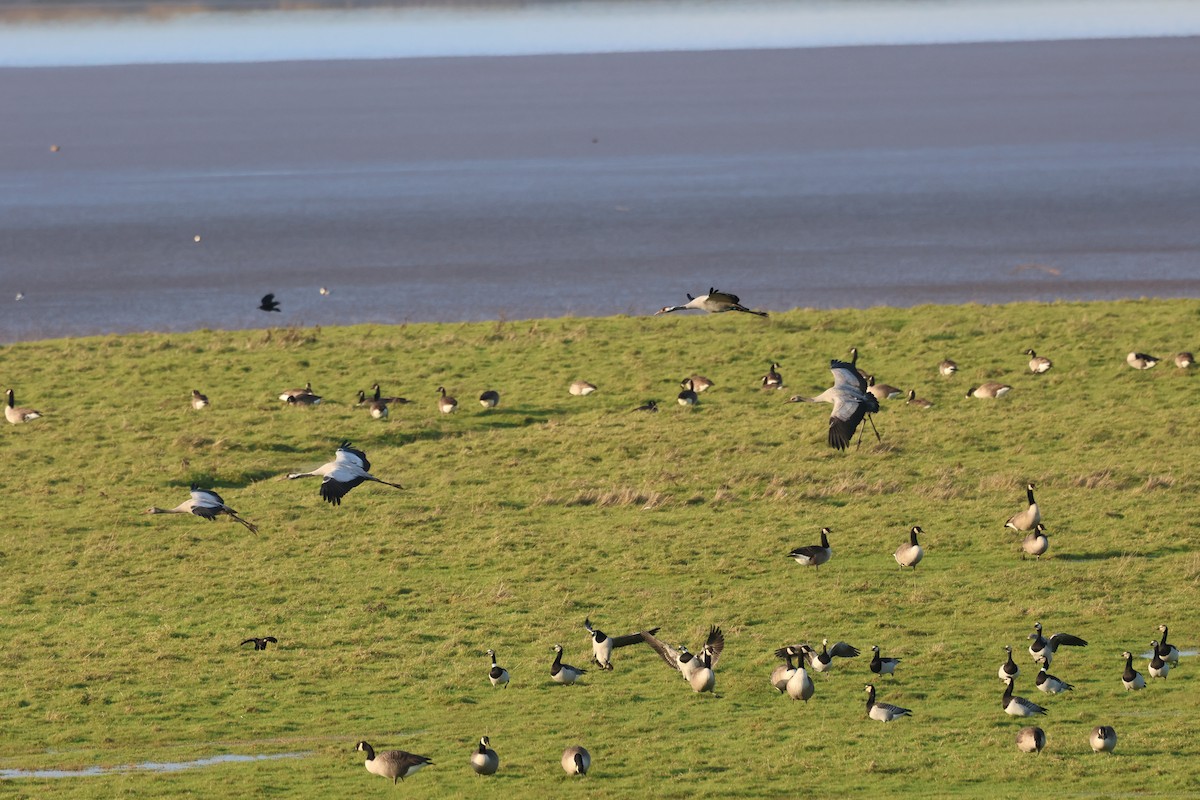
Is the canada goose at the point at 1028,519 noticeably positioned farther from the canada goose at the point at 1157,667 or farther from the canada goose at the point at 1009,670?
the canada goose at the point at 1009,670

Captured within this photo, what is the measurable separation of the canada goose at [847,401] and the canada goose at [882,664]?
3.01 metres

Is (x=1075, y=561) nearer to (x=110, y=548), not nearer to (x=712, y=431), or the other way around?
(x=712, y=431)

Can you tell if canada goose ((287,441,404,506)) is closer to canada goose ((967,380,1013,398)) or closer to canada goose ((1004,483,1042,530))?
canada goose ((1004,483,1042,530))

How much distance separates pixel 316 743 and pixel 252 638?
5.18 metres

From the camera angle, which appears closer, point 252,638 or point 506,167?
point 252,638

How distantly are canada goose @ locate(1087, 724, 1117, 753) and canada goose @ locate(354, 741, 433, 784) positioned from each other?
323 inches

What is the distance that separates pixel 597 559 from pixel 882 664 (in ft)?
26.8

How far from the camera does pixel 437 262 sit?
282ft

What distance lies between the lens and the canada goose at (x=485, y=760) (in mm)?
21000

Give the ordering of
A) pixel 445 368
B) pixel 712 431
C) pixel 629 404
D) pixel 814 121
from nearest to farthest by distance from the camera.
Result: pixel 712 431 → pixel 629 404 → pixel 445 368 → pixel 814 121

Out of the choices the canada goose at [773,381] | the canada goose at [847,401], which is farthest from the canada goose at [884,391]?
the canada goose at [847,401]

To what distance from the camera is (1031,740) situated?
21156mm

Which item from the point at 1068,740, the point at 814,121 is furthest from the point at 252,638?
the point at 814,121

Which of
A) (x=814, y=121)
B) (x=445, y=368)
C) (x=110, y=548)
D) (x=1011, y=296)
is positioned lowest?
(x=110, y=548)
